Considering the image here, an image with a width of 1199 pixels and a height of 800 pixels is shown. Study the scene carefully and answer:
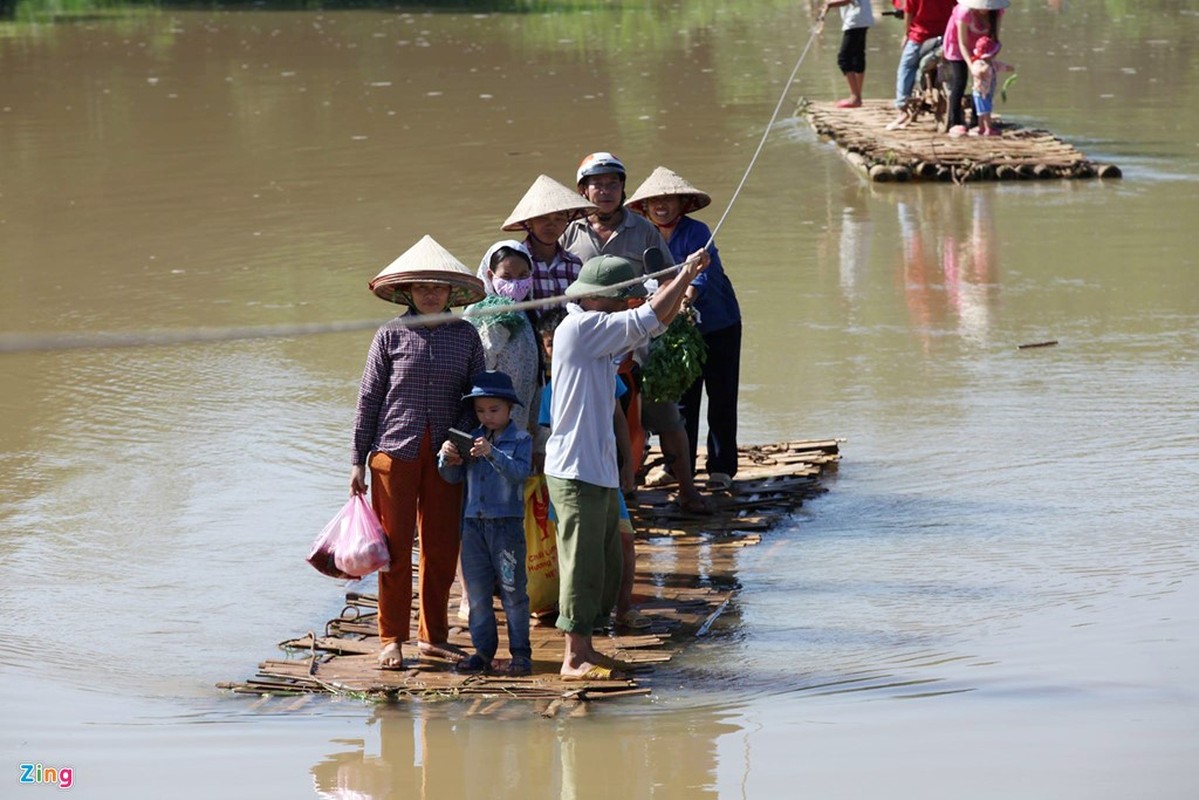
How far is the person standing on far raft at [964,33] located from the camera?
1567 cm

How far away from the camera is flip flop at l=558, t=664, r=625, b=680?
6.07 meters

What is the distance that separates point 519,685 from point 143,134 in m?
15.7

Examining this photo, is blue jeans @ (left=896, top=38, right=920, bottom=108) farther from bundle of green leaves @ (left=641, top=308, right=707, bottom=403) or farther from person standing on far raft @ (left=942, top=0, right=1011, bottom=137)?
bundle of green leaves @ (left=641, top=308, right=707, bottom=403)

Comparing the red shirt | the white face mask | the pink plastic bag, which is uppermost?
the red shirt

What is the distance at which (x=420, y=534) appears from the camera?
6445 mm

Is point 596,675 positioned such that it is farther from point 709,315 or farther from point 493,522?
point 709,315

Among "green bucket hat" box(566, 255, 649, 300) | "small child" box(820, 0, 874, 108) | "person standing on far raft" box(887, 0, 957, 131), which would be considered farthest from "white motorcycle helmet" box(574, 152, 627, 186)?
"small child" box(820, 0, 874, 108)

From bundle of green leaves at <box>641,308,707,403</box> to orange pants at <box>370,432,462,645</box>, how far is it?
A: 1.50 m

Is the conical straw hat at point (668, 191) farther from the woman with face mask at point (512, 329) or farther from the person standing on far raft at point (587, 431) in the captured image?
the person standing on far raft at point (587, 431)

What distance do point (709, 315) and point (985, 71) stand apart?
8663 mm

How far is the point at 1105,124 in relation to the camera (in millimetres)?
19141

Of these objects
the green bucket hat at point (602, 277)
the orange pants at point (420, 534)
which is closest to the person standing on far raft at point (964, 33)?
the green bucket hat at point (602, 277)

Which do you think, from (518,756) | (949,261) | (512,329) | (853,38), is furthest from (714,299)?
(853,38)

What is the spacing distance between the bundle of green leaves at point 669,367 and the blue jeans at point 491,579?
1.55 meters
